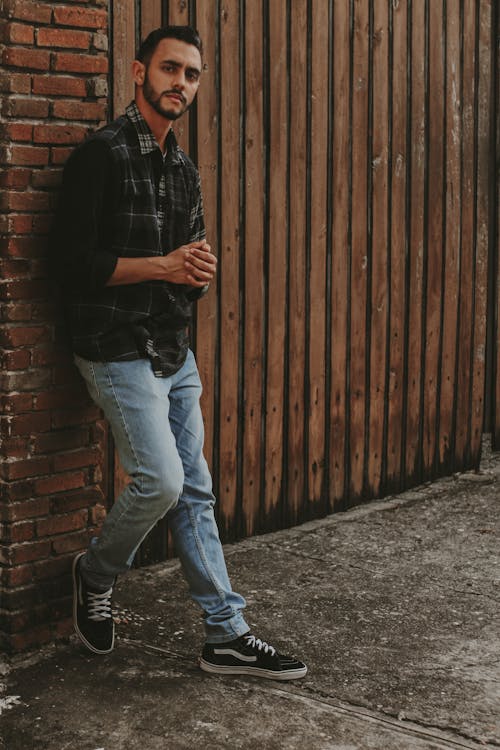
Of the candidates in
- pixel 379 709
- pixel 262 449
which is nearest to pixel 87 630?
pixel 379 709

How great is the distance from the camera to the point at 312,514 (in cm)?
586

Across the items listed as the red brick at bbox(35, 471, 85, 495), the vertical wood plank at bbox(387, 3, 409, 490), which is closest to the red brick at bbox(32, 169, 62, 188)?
the red brick at bbox(35, 471, 85, 495)

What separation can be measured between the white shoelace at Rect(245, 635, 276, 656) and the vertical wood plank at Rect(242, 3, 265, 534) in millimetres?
1608

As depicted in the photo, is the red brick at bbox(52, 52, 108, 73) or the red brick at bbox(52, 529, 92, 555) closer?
the red brick at bbox(52, 52, 108, 73)

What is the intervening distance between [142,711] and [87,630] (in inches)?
19.0

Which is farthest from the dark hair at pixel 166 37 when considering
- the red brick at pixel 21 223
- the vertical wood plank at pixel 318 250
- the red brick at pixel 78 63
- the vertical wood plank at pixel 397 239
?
the vertical wood plank at pixel 397 239

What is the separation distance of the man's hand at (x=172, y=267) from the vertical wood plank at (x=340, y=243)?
84.5 inches

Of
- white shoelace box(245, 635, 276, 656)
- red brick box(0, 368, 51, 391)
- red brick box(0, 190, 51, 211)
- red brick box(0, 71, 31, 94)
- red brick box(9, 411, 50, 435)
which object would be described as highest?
red brick box(0, 71, 31, 94)

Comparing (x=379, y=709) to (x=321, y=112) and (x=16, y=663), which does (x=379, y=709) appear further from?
(x=321, y=112)

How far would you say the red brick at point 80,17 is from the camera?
392 cm

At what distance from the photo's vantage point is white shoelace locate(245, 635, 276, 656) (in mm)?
3863

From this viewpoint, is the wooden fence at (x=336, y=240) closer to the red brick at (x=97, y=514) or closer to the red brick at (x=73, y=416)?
the red brick at (x=97, y=514)

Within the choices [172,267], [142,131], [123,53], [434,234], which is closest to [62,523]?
[172,267]

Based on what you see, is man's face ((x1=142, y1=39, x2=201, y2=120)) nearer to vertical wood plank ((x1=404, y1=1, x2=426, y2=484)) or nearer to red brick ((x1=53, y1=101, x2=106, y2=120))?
red brick ((x1=53, y1=101, x2=106, y2=120))
